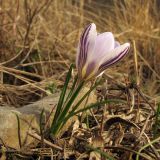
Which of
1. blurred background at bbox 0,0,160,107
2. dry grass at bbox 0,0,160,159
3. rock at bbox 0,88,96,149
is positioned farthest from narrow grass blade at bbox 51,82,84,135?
blurred background at bbox 0,0,160,107

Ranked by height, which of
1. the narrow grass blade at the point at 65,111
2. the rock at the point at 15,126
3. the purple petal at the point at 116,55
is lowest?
the rock at the point at 15,126

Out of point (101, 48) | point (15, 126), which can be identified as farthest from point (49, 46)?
point (101, 48)

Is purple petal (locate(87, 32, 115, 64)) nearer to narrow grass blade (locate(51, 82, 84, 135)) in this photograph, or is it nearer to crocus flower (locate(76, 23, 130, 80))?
crocus flower (locate(76, 23, 130, 80))

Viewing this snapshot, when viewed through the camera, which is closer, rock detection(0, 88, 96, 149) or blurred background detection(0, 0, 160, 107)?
rock detection(0, 88, 96, 149)

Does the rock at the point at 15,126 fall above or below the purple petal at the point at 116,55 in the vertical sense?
below

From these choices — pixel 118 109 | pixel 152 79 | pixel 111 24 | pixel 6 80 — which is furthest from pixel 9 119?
pixel 111 24

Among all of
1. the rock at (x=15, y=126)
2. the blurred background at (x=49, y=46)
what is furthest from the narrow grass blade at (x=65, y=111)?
the blurred background at (x=49, y=46)

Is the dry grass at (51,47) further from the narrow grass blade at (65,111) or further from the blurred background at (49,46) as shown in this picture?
the narrow grass blade at (65,111)

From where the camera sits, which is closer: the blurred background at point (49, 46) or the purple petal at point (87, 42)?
the purple petal at point (87, 42)

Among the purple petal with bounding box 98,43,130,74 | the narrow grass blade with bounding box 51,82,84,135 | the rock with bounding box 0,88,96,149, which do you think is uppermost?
the purple petal with bounding box 98,43,130,74
